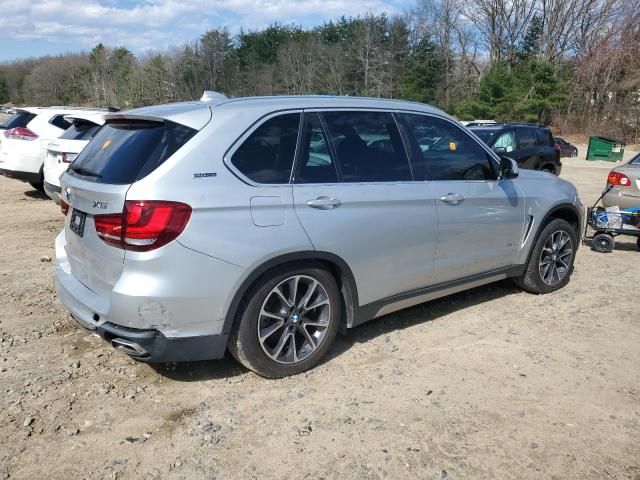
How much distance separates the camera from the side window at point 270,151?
3.46 m

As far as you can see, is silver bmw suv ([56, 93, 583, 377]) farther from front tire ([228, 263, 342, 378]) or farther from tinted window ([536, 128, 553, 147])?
tinted window ([536, 128, 553, 147])

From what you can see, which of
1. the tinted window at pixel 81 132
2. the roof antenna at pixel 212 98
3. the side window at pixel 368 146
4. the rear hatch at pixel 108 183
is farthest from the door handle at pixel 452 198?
the tinted window at pixel 81 132

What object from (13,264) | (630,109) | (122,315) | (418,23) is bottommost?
(13,264)

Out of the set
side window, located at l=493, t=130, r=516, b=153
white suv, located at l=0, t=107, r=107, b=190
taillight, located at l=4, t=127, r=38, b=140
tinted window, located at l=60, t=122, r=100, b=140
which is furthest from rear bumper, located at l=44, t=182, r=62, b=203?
side window, located at l=493, t=130, r=516, b=153

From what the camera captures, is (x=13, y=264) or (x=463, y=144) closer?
(x=463, y=144)

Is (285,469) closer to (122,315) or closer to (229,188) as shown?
(122,315)

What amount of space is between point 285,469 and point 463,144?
3.05 meters

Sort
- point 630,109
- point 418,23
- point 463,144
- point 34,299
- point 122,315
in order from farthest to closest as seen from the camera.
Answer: point 418,23
point 630,109
point 34,299
point 463,144
point 122,315

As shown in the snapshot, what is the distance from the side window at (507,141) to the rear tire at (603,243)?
535 centimetres

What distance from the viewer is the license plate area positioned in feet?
11.6

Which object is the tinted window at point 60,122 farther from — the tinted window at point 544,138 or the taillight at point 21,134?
the tinted window at point 544,138

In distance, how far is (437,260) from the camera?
444cm

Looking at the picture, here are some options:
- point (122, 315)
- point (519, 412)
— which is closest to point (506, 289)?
point (519, 412)

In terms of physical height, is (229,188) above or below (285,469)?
above
